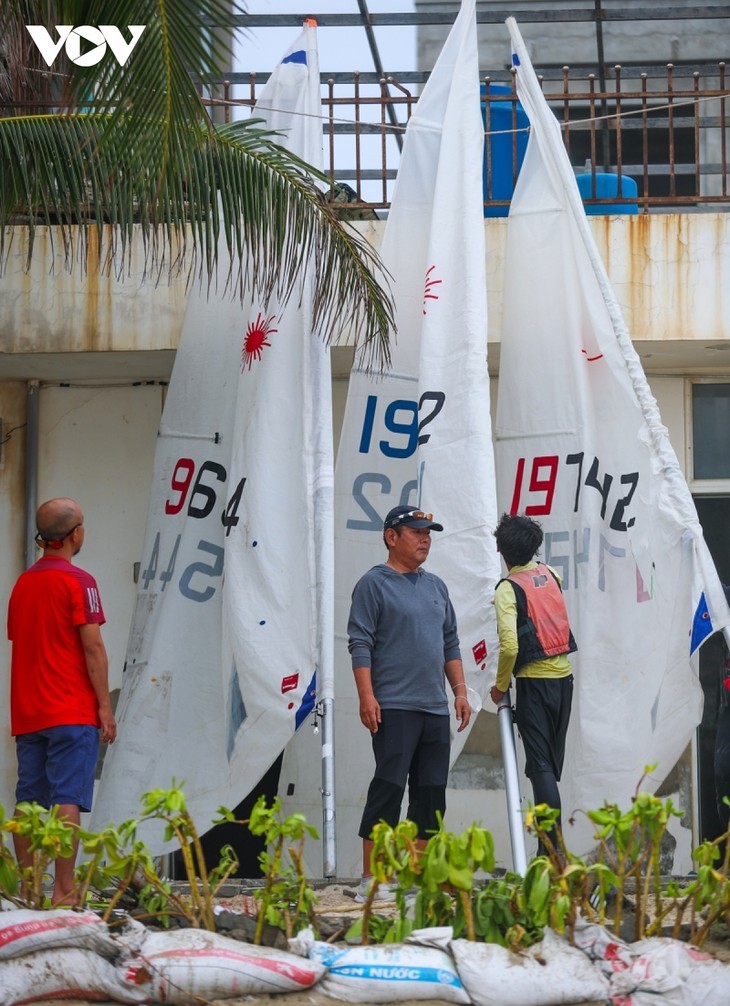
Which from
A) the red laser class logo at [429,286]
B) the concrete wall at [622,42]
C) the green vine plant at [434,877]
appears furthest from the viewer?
the concrete wall at [622,42]

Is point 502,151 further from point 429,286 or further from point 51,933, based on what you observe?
point 51,933

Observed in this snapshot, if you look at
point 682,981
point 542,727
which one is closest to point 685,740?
point 542,727

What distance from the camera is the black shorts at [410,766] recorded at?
18.3 ft

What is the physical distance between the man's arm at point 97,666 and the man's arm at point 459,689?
1444mm

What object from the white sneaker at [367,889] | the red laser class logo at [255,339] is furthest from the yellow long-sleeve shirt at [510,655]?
the red laser class logo at [255,339]

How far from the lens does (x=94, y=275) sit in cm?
748

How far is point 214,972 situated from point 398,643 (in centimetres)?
193

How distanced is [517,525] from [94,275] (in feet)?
9.65

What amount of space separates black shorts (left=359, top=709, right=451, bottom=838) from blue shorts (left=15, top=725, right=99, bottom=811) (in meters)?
1.13

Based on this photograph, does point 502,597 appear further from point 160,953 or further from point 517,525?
point 160,953

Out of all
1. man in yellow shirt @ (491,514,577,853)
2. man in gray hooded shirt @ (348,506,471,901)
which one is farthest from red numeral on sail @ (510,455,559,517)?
man in gray hooded shirt @ (348,506,471,901)

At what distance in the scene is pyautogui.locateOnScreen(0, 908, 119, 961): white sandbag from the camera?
4031mm

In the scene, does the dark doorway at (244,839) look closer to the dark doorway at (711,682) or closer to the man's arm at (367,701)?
the dark doorway at (711,682)

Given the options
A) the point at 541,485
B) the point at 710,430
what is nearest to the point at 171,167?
the point at 541,485
